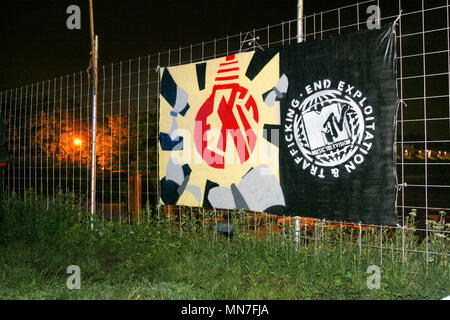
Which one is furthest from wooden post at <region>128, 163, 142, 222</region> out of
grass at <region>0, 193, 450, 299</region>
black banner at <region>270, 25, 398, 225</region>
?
black banner at <region>270, 25, 398, 225</region>

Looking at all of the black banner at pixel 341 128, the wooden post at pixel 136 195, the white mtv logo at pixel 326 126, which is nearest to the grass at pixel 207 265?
the wooden post at pixel 136 195

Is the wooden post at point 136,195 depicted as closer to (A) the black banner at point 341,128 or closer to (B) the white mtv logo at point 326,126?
(A) the black banner at point 341,128

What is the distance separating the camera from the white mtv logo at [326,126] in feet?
15.2

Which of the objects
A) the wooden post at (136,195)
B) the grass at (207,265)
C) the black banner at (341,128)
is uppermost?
the black banner at (341,128)

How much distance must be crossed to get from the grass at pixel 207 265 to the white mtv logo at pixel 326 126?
1046mm

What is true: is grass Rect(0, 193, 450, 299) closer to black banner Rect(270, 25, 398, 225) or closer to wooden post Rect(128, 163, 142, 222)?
wooden post Rect(128, 163, 142, 222)

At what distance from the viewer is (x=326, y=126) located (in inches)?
187

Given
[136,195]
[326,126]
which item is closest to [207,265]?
[326,126]

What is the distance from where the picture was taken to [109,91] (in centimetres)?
727

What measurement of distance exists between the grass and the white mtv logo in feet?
3.43

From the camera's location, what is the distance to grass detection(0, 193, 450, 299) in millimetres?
3967

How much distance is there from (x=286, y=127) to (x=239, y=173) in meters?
0.89

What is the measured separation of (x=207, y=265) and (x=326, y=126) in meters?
2.03

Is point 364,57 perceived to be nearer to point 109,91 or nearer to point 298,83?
point 298,83
